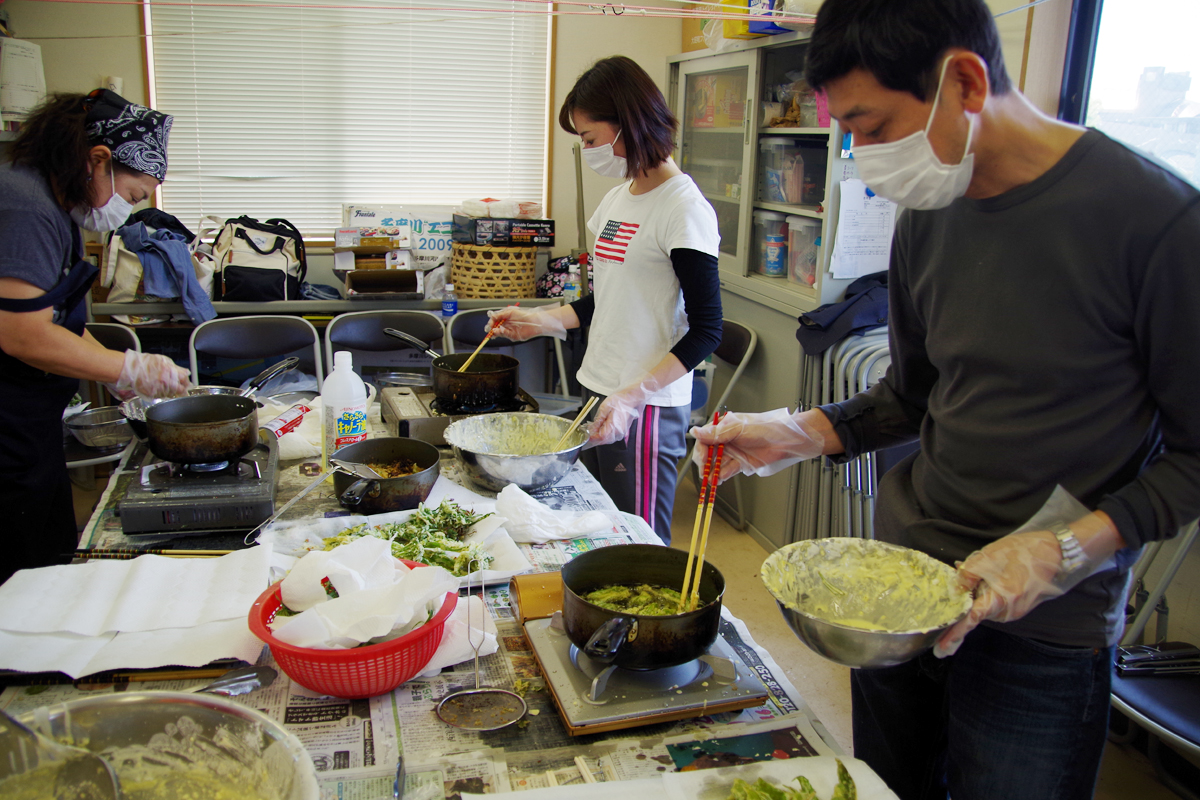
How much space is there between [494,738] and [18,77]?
402 centimetres

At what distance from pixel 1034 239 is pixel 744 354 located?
2496mm

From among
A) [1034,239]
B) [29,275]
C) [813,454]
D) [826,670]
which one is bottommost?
[826,670]

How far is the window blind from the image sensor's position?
169 inches

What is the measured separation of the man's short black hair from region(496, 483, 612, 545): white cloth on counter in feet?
3.13

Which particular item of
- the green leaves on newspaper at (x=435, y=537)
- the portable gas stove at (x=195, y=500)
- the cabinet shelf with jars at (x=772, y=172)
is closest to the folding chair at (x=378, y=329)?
the cabinet shelf with jars at (x=772, y=172)

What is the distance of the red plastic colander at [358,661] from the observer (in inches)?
41.7

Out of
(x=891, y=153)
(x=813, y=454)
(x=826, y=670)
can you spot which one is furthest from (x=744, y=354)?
(x=891, y=153)

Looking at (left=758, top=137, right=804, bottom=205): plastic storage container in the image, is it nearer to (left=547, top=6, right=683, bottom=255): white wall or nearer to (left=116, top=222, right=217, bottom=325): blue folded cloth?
(left=547, top=6, right=683, bottom=255): white wall

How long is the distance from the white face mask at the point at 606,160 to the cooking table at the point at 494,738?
1.43m

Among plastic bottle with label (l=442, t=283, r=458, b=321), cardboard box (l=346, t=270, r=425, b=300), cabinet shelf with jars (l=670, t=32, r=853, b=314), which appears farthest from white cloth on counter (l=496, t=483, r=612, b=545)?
cardboard box (l=346, t=270, r=425, b=300)

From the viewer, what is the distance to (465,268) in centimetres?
434

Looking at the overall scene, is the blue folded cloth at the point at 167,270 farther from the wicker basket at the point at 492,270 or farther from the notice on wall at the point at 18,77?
the wicker basket at the point at 492,270

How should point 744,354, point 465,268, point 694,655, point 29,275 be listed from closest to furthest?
point 694,655 < point 29,275 < point 744,354 < point 465,268

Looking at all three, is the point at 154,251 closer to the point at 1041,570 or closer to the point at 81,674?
the point at 81,674
